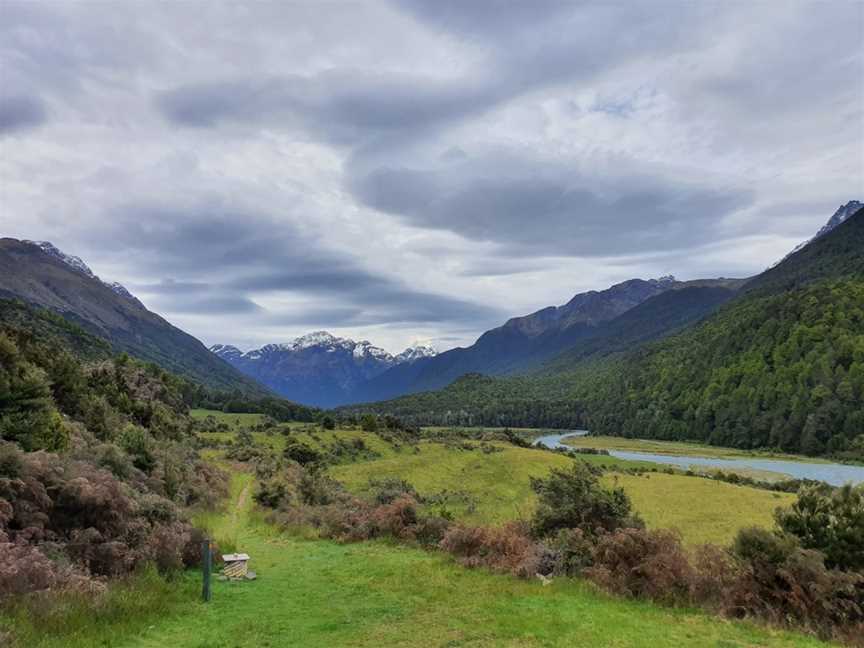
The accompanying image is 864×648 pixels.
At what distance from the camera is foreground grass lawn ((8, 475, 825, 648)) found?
10680 mm

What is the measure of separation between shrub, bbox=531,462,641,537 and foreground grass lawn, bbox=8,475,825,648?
3941 mm

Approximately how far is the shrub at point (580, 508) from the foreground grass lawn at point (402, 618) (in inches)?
155

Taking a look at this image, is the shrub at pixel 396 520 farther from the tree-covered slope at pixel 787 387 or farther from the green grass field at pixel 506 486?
the tree-covered slope at pixel 787 387

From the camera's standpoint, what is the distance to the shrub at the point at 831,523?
43.2 ft

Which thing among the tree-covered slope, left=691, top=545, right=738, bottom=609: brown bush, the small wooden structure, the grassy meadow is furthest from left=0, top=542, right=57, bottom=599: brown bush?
the tree-covered slope

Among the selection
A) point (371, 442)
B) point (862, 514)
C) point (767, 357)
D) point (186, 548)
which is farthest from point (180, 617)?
point (767, 357)

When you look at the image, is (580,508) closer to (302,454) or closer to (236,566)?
(236,566)

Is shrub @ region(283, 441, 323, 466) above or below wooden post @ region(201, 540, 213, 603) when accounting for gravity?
below

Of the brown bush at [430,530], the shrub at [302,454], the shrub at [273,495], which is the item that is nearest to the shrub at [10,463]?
the brown bush at [430,530]

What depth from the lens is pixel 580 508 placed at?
19469mm

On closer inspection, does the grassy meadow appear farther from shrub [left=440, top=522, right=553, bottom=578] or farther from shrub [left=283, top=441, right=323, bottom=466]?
shrub [left=440, top=522, right=553, bottom=578]

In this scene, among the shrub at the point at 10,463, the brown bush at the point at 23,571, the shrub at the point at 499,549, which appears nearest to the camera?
the brown bush at the point at 23,571

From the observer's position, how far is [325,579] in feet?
52.7

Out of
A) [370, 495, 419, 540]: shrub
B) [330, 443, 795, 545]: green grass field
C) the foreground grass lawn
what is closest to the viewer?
the foreground grass lawn
